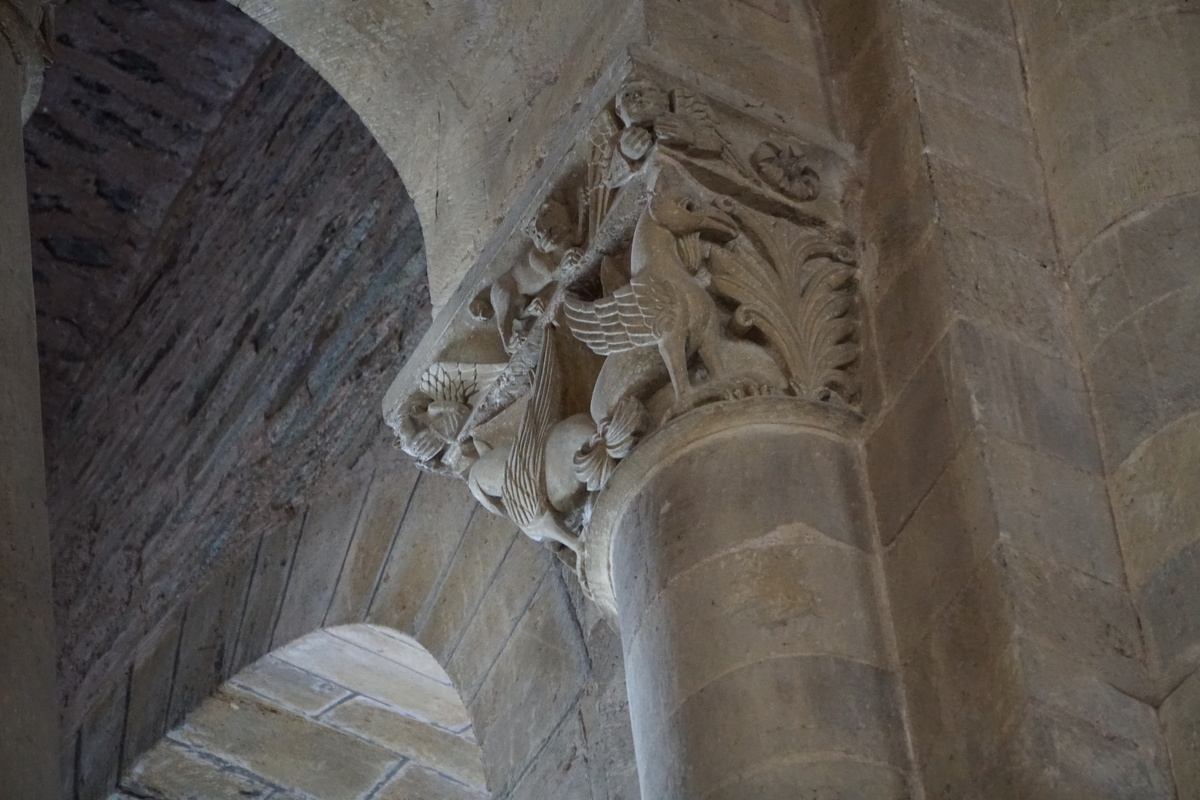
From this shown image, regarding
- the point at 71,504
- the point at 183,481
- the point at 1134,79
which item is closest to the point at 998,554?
the point at 1134,79

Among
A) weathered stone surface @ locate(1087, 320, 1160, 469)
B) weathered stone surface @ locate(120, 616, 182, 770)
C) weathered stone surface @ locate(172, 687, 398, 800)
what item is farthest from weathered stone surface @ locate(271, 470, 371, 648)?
weathered stone surface @ locate(1087, 320, 1160, 469)

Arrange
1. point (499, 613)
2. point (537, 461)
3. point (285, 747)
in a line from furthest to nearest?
point (285, 747) → point (499, 613) → point (537, 461)

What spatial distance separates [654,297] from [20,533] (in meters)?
0.91

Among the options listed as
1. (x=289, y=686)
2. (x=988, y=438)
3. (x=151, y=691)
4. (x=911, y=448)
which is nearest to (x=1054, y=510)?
(x=988, y=438)

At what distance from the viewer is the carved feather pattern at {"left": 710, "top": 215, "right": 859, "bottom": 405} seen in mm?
2760

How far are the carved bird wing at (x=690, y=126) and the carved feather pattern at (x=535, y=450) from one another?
38 cm

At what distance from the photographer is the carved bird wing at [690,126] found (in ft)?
9.50

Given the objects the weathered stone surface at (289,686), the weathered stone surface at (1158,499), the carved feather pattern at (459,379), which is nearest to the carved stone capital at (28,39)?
the carved feather pattern at (459,379)

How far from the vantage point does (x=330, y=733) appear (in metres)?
4.62

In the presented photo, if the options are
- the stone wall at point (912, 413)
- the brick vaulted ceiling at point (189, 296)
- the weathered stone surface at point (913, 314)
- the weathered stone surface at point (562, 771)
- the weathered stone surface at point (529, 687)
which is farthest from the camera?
the brick vaulted ceiling at point (189, 296)

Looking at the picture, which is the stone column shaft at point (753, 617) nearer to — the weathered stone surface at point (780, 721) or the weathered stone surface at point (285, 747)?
the weathered stone surface at point (780, 721)

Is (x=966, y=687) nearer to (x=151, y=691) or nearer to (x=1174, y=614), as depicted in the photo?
(x=1174, y=614)

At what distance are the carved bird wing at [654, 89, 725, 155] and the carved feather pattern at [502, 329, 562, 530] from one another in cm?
38

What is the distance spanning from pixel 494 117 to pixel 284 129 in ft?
9.78
